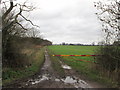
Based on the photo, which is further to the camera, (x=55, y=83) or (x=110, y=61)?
(x=110, y=61)

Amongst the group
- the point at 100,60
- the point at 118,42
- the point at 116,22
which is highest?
the point at 116,22

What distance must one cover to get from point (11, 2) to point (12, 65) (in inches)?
244

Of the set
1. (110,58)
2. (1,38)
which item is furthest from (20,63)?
(110,58)

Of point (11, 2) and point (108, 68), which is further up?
point (11, 2)

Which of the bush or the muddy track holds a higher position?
the bush

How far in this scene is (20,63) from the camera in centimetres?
1183

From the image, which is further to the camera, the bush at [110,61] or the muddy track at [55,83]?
the bush at [110,61]

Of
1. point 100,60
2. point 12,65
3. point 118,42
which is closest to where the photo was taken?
point 118,42

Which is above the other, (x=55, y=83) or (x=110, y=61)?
(x=110, y=61)

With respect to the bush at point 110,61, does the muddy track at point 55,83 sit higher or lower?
lower

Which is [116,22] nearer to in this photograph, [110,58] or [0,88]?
→ [110,58]

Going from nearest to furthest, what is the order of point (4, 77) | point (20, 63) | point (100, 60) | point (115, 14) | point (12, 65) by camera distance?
point (115, 14)
point (4, 77)
point (100, 60)
point (12, 65)
point (20, 63)

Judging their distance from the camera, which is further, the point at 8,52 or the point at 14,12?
the point at 14,12

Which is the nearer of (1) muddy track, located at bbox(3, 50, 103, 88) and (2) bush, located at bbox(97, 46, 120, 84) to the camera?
(1) muddy track, located at bbox(3, 50, 103, 88)
